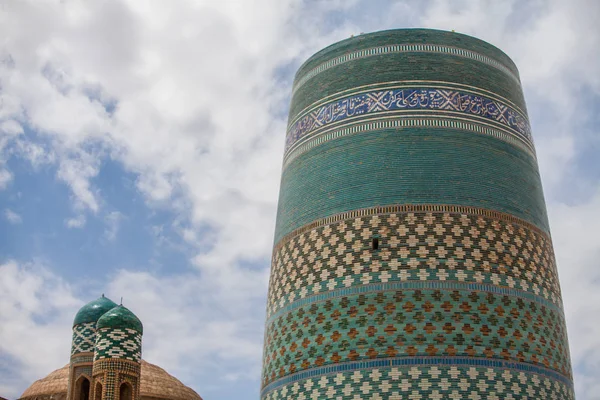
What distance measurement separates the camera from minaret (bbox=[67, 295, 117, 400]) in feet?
46.0

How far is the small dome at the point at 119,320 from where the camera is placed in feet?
42.8

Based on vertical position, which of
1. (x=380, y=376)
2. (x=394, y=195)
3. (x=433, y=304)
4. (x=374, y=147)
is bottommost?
(x=380, y=376)

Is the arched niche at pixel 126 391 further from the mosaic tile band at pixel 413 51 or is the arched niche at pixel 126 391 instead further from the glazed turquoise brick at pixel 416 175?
the mosaic tile band at pixel 413 51

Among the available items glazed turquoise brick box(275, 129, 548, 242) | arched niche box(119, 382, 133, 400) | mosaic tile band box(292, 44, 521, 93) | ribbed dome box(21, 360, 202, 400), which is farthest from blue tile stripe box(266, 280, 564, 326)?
ribbed dome box(21, 360, 202, 400)

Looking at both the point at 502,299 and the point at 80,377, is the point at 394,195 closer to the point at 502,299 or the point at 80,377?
the point at 502,299

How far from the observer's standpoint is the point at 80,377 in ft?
46.0

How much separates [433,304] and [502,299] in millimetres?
822

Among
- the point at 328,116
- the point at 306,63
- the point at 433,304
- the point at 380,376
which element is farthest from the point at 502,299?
the point at 306,63

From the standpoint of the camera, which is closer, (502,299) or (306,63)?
(502,299)

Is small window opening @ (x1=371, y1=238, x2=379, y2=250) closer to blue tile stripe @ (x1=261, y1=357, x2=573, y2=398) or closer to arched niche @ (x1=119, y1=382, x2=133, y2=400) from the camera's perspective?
blue tile stripe @ (x1=261, y1=357, x2=573, y2=398)

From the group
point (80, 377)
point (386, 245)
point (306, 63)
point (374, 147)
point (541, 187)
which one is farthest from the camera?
point (80, 377)

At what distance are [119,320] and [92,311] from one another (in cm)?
156

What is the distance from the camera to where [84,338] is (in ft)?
47.2

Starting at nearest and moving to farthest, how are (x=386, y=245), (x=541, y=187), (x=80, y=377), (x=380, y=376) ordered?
(x=380, y=376)
(x=386, y=245)
(x=541, y=187)
(x=80, y=377)
